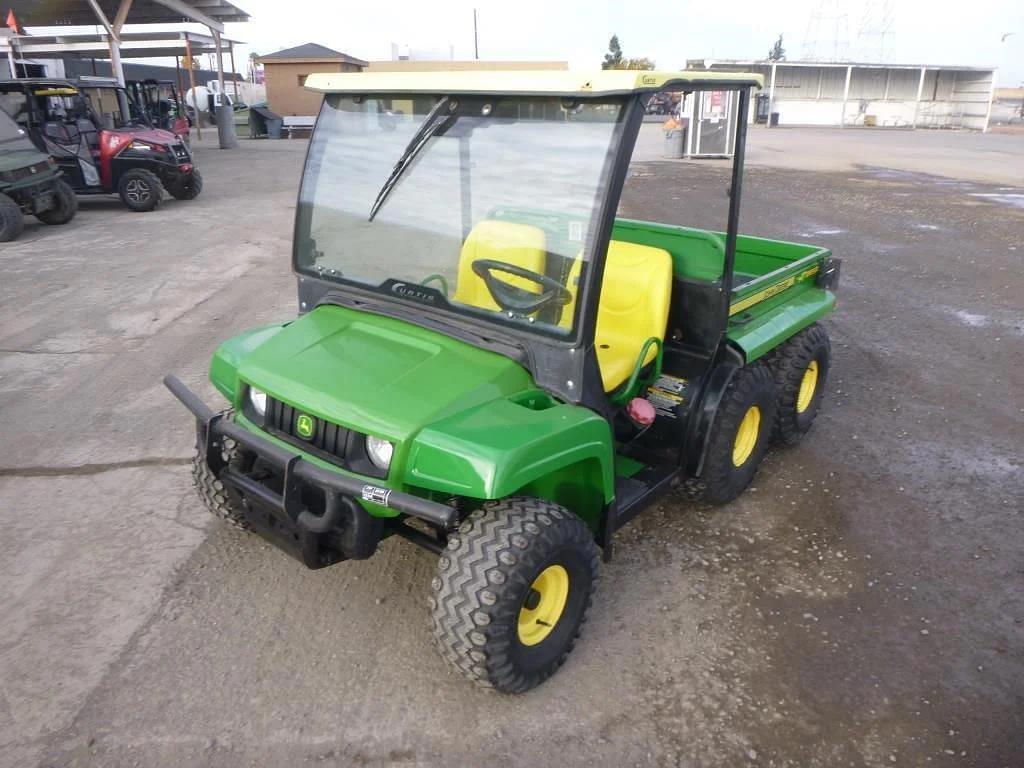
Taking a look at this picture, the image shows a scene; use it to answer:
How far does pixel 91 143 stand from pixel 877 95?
44.6 metres

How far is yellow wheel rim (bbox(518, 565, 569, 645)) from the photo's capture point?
2.62m

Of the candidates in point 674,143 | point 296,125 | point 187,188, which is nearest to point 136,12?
point 296,125

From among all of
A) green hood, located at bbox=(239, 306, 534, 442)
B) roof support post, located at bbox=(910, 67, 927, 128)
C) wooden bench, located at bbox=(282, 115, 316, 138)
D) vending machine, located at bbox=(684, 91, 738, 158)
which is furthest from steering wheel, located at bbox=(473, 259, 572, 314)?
roof support post, located at bbox=(910, 67, 927, 128)

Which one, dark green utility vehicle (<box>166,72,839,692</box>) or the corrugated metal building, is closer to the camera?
dark green utility vehicle (<box>166,72,839,692</box>)

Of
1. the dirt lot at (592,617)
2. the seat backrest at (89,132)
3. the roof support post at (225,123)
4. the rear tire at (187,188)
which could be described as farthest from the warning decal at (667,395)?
the roof support post at (225,123)

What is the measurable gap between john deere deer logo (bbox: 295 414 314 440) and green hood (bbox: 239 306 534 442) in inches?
2.3

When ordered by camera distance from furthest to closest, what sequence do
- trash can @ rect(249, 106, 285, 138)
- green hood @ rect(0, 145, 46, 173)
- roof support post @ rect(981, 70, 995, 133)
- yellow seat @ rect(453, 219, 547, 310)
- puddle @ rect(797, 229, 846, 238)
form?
roof support post @ rect(981, 70, 995, 133) → trash can @ rect(249, 106, 285, 138) → puddle @ rect(797, 229, 846, 238) → green hood @ rect(0, 145, 46, 173) → yellow seat @ rect(453, 219, 547, 310)

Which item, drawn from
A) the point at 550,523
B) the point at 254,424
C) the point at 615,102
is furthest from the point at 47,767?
the point at 615,102

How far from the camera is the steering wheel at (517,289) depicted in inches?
104

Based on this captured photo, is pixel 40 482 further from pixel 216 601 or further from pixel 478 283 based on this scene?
pixel 478 283

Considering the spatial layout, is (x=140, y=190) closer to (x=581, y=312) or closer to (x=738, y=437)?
(x=738, y=437)

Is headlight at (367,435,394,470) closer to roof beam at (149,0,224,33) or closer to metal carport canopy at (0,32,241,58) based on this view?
metal carport canopy at (0,32,241,58)

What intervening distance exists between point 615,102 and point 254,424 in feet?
5.39

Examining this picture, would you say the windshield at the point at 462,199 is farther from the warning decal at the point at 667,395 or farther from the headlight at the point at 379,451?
the warning decal at the point at 667,395
